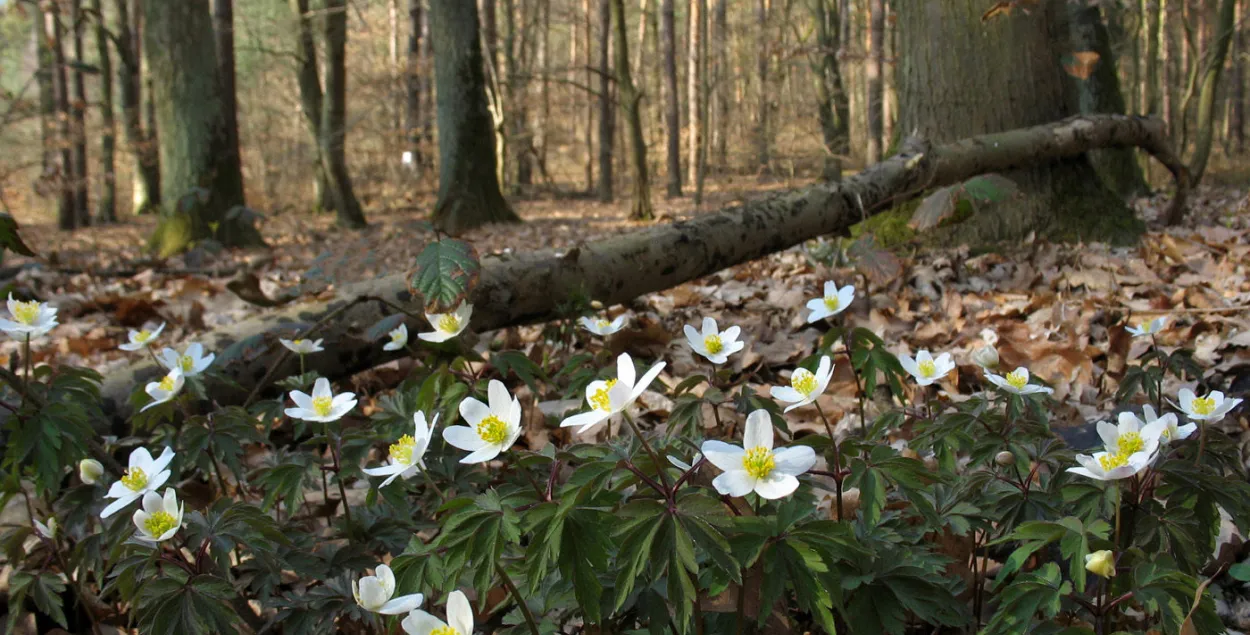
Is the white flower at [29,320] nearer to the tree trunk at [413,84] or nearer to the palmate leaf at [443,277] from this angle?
the palmate leaf at [443,277]

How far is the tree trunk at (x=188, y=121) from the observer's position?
29.2 ft

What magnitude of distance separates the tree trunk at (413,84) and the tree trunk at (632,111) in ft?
14.3

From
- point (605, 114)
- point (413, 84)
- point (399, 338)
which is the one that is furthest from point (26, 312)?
point (413, 84)

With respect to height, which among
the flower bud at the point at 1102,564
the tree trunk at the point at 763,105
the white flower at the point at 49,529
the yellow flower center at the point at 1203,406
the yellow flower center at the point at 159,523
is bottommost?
the white flower at the point at 49,529

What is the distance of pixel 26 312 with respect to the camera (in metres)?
1.79

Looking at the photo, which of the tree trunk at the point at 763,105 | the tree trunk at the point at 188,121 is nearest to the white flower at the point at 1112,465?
the tree trunk at the point at 188,121

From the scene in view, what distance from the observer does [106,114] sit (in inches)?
652

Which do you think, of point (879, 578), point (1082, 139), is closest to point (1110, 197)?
point (1082, 139)

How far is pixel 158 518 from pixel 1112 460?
1.44m

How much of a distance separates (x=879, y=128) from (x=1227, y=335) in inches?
446

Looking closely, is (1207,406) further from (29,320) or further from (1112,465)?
(29,320)

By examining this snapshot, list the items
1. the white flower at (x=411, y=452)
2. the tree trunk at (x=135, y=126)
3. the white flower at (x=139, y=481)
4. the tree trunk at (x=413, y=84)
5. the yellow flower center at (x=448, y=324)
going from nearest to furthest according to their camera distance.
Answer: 1. the white flower at (x=411, y=452)
2. the white flower at (x=139, y=481)
3. the yellow flower center at (x=448, y=324)
4. the tree trunk at (x=135, y=126)
5. the tree trunk at (x=413, y=84)

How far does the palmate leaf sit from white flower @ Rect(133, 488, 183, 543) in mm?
764

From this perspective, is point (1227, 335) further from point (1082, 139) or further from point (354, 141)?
point (354, 141)
